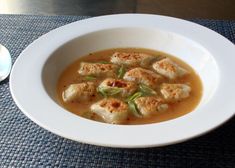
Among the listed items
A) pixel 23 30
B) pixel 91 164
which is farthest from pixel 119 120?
pixel 23 30

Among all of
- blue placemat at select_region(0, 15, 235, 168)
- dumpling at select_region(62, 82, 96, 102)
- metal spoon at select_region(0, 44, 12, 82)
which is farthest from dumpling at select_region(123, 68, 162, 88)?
metal spoon at select_region(0, 44, 12, 82)

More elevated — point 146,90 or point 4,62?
point 146,90

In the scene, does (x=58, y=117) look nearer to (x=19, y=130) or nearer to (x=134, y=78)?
(x=19, y=130)

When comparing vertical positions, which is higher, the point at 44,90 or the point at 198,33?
the point at 198,33

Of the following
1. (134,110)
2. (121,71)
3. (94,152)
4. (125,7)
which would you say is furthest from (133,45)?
(125,7)

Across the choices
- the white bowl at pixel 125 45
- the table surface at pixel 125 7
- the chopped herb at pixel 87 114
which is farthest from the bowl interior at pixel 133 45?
the table surface at pixel 125 7

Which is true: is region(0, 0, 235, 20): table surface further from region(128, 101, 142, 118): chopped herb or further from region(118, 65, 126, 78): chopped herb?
region(128, 101, 142, 118): chopped herb

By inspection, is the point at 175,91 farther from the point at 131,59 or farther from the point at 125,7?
the point at 125,7
